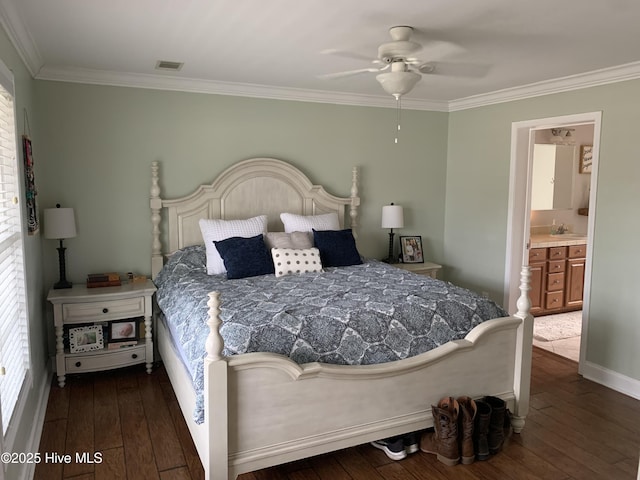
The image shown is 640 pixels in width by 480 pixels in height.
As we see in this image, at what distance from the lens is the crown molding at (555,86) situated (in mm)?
3609

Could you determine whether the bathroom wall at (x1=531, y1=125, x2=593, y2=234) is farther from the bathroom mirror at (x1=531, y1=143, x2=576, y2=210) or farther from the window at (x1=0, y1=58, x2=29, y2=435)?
the window at (x1=0, y1=58, x2=29, y2=435)

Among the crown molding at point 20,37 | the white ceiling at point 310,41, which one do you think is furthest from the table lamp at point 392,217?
the crown molding at point 20,37

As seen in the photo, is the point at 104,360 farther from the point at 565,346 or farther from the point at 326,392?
the point at 565,346

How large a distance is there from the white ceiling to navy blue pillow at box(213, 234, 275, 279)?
1.30 metres

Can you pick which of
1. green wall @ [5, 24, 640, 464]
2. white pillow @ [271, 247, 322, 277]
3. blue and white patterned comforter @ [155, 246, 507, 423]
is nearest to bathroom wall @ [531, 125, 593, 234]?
green wall @ [5, 24, 640, 464]

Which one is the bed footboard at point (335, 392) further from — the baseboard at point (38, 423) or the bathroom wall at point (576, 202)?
the bathroom wall at point (576, 202)

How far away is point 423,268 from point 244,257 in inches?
76.1

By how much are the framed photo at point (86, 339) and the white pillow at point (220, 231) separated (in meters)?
0.92

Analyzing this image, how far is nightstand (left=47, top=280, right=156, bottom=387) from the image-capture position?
11.9 feet

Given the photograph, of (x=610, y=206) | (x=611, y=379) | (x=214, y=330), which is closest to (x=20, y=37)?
(x=214, y=330)

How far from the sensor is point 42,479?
101 inches

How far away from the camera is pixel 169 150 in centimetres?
424

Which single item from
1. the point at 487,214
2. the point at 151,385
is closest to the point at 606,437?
the point at 487,214

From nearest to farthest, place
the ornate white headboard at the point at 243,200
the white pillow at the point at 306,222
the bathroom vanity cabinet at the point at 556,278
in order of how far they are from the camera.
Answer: the ornate white headboard at the point at 243,200, the white pillow at the point at 306,222, the bathroom vanity cabinet at the point at 556,278
